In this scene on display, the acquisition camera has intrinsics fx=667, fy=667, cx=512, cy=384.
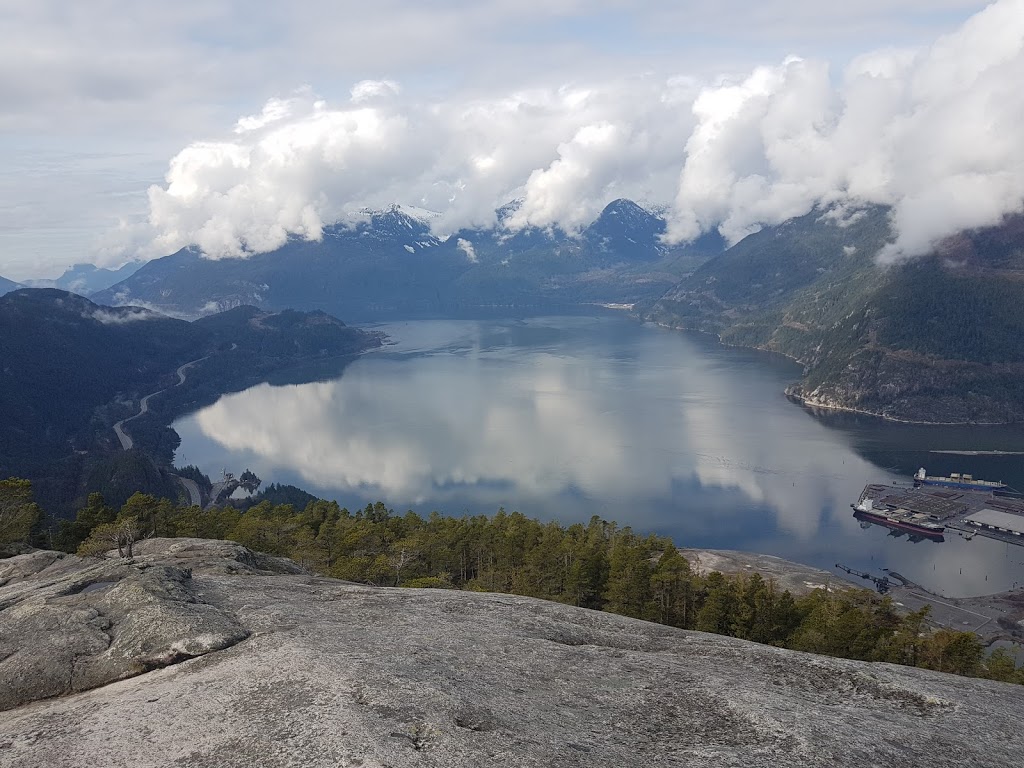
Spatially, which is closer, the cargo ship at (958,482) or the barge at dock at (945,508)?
the barge at dock at (945,508)

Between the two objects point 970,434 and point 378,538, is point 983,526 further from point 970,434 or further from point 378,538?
point 378,538

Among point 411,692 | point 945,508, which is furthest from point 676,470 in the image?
point 411,692

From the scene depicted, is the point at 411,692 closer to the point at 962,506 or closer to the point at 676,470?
the point at 676,470

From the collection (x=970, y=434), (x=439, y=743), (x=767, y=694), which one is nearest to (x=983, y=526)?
(x=970, y=434)

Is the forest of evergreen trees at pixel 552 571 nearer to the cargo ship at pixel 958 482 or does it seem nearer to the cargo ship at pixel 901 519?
the cargo ship at pixel 901 519

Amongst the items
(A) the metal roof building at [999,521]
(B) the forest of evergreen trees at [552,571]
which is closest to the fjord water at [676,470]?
(A) the metal roof building at [999,521]

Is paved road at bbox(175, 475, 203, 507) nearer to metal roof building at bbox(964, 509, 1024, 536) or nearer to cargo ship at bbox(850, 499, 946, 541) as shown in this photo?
cargo ship at bbox(850, 499, 946, 541)

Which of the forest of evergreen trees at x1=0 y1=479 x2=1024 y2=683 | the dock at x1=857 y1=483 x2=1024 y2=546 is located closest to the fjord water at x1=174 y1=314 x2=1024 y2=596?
the dock at x1=857 y1=483 x2=1024 y2=546
